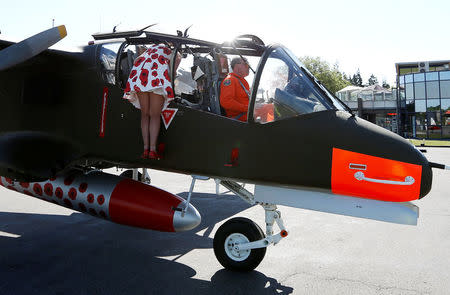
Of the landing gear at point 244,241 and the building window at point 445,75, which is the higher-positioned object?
the building window at point 445,75

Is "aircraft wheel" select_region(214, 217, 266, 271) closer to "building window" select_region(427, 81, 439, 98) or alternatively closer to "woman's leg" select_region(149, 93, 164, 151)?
"woman's leg" select_region(149, 93, 164, 151)

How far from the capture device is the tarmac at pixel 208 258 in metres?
4.31

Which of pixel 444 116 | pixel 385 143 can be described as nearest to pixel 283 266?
pixel 385 143

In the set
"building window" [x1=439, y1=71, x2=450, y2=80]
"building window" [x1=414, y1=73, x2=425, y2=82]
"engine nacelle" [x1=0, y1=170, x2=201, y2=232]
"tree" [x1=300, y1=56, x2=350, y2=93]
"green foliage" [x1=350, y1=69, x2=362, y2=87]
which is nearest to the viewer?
"engine nacelle" [x1=0, y1=170, x2=201, y2=232]

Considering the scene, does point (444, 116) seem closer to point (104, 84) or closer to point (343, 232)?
point (343, 232)

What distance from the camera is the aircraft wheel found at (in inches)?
185

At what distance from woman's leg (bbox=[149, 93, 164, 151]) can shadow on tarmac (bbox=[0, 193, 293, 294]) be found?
1.58 metres

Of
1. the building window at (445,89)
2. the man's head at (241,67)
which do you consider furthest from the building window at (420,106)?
the man's head at (241,67)

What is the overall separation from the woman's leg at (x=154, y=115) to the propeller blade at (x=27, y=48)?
4.94 feet

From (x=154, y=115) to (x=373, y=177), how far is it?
262cm

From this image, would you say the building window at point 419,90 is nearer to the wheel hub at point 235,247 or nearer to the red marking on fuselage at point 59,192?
the wheel hub at point 235,247

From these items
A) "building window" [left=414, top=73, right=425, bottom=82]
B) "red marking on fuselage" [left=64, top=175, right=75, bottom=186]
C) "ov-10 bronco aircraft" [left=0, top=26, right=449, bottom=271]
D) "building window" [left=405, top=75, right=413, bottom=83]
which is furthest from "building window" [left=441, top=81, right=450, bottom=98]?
"red marking on fuselage" [left=64, top=175, right=75, bottom=186]

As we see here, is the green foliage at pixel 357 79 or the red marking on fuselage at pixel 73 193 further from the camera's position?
the green foliage at pixel 357 79

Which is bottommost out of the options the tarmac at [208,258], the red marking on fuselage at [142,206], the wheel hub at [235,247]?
the tarmac at [208,258]
